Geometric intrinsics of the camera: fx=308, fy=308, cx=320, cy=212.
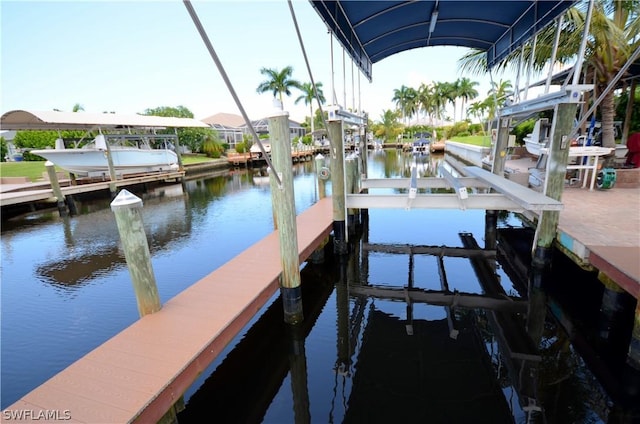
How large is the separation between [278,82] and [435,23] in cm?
3523

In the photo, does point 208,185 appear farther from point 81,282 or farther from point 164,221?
point 81,282

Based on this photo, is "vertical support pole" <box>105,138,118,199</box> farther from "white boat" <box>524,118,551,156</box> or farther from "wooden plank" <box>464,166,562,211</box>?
"white boat" <box>524,118,551,156</box>

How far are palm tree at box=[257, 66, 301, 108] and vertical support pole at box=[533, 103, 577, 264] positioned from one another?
3694 centimetres

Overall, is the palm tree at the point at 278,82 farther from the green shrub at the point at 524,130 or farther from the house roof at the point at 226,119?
the green shrub at the point at 524,130

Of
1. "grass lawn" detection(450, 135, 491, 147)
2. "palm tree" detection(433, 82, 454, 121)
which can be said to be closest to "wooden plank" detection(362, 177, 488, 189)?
"grass lawn" detection(450, 135, 491, 147)

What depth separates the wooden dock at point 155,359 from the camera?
239 cm

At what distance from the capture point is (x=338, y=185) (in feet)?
22.3

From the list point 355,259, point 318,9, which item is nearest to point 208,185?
point 355,259

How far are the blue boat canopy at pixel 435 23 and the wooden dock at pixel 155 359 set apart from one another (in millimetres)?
4800

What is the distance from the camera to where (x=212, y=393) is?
3617mm

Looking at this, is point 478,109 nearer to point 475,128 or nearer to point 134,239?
point 475,128

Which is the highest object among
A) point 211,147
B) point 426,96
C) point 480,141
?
point 426,96

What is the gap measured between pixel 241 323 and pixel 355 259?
402 centimetres

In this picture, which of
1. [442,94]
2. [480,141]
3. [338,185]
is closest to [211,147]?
[480,141]
